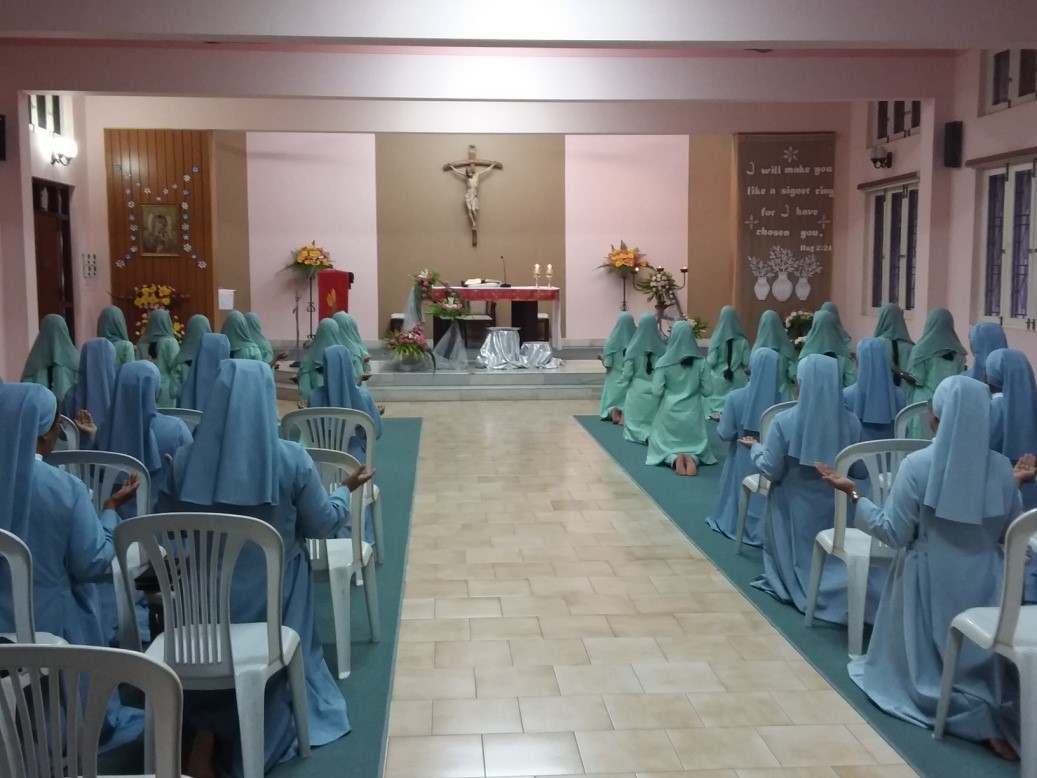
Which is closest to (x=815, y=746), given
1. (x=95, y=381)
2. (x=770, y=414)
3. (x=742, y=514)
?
(x=770, y=414)

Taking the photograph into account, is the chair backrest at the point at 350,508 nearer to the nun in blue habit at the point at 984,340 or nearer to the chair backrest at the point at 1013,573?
the chair backrest at the point at 1013,573

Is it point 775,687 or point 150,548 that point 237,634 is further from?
point 775,687

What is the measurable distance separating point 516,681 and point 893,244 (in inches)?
422

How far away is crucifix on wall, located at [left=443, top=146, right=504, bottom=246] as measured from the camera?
17172 mm

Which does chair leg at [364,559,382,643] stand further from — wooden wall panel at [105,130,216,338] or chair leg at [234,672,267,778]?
wooden wall panel at [105,130,216,338]

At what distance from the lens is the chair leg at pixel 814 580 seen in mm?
4883

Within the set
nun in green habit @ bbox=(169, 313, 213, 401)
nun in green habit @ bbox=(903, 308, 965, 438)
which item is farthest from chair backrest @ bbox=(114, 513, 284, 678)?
nun in green habit @ bbox=(903, 308, 965, 438)

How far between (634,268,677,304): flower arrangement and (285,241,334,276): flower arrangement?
494 centimetres

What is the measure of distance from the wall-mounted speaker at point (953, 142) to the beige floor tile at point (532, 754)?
8.81 meters

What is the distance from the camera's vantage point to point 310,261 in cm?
1662

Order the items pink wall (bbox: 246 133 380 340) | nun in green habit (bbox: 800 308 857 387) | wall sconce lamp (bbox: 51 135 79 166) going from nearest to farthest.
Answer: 1. nun in green habit (bbox: 800 308 857 387)
2. wall sconce lamp (bbox: 51 135 79 166)
3. pink wall (bbox: 246 133 380 340)

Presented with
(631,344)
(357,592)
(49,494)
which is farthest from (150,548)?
(631,344)

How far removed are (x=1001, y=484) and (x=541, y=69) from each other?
26.8 ft

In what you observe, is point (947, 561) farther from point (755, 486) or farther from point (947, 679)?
point (755, 486)
